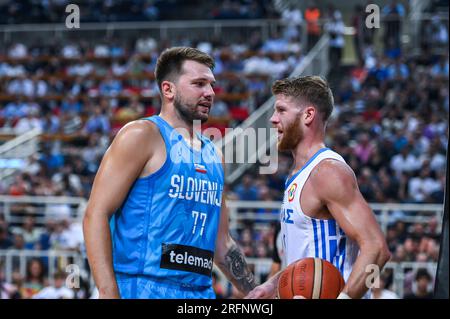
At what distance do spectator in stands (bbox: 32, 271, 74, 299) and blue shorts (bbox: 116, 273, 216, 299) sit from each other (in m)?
6.88

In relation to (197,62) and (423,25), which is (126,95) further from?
(197,62)

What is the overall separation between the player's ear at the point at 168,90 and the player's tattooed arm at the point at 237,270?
1115mm

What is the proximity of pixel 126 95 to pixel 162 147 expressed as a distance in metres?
16.4

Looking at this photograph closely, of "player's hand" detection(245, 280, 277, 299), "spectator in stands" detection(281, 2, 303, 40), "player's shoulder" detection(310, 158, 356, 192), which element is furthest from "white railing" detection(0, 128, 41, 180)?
"player's shoulder" detection(310, 158, 356, 192)

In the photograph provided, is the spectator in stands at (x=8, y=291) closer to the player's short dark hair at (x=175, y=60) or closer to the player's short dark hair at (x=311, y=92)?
the player's short dark hair at (x=175, y=60)

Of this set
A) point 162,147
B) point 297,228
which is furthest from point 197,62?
point 297,228

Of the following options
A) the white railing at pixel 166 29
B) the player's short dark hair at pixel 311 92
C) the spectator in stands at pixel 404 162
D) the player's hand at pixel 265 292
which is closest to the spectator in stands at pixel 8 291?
the spectator in stands at pixel 404 162

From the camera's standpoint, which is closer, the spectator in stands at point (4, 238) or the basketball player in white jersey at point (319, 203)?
the basketball player in white jersey at point (319, 203)

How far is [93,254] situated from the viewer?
523 cm

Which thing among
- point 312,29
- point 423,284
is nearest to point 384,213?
point 423,284

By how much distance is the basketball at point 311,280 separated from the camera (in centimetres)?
519

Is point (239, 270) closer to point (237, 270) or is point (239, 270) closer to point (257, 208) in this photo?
point (237, 270)
